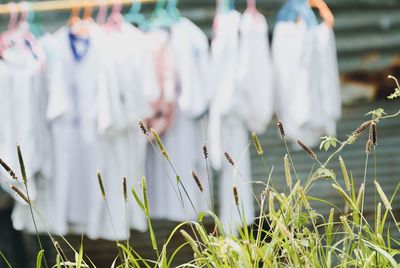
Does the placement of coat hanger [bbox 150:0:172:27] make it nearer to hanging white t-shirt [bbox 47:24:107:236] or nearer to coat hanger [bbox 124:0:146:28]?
coat hanger [bbox 124:0:146:28]

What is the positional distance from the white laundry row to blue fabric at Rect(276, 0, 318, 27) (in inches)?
1.9

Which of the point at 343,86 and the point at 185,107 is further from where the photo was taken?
the point at 343,86

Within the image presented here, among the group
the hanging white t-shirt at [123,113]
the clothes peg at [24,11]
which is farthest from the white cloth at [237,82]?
the clothes peg at [24,11]

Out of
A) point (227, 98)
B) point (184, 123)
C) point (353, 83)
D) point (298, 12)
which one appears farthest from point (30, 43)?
point (353, 83)

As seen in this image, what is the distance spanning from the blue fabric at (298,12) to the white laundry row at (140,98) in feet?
0.16

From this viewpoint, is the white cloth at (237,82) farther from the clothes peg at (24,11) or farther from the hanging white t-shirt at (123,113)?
the clothes peg at (24,11)

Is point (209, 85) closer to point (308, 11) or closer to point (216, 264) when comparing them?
point (308, 11)

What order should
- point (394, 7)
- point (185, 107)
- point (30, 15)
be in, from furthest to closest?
point (394, 7) → point (30, 15) → point (185, 107)

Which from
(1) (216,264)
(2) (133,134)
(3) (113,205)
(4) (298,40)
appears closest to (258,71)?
(4) (298,40)

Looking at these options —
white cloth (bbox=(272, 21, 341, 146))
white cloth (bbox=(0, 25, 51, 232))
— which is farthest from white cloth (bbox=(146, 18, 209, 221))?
white cloth (bbox=(0, 25, 51, 232))

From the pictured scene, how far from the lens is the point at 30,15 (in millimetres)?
3205

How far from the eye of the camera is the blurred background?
368cm

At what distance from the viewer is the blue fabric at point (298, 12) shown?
3.06 meters

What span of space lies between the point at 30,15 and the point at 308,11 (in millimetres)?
1206
